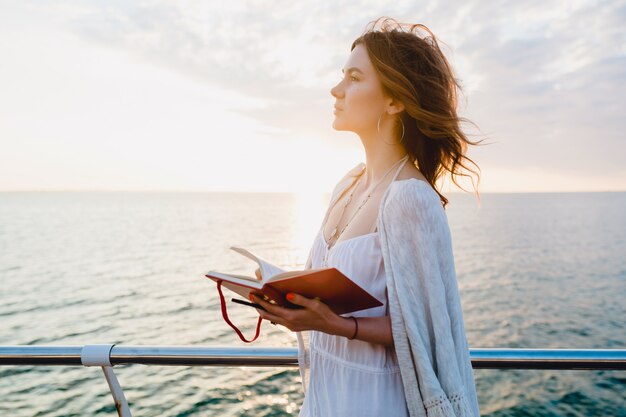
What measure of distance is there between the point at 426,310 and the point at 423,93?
86cm

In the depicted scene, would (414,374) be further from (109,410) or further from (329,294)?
(109,410)

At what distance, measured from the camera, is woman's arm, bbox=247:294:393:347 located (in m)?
1.37

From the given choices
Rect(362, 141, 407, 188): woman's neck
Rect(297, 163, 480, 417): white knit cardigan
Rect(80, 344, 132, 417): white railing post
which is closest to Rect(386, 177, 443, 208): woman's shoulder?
Rect(297, 163, 480, 417): white knit cardigan

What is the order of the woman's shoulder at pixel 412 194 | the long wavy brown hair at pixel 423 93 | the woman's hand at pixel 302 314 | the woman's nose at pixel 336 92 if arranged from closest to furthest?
the woman's hand at pixel 302 314 < the woman's shoulder at pixel 412 194 < the long wavy brown hair at pixel 423 93 < the woman's nose at pixel 336 92

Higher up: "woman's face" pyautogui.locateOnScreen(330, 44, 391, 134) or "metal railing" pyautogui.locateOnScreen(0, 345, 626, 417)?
"woman's face" pyautogui.locateOnScreen(330, 44, 391, 134)

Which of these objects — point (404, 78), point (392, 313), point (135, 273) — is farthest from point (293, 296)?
point (135, 273)

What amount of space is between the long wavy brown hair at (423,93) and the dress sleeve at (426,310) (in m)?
0.39

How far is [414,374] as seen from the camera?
A: 1461 millimetres

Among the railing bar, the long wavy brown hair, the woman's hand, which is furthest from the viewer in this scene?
the long wavy brown hair

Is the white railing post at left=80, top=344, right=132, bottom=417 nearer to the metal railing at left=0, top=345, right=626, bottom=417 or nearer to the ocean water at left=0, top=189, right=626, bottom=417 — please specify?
the metal railing at left=0, top=345, right=626, bottom=417

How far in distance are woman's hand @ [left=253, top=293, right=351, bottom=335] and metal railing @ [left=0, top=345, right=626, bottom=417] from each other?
0.31 metres

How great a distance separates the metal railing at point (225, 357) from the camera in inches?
64.8

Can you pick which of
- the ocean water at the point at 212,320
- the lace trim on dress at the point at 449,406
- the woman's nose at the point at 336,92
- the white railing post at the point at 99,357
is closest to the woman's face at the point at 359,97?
the woman's nose at the point at 336,92

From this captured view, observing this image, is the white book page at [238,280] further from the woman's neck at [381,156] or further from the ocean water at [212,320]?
the ocean water at [212,320]
